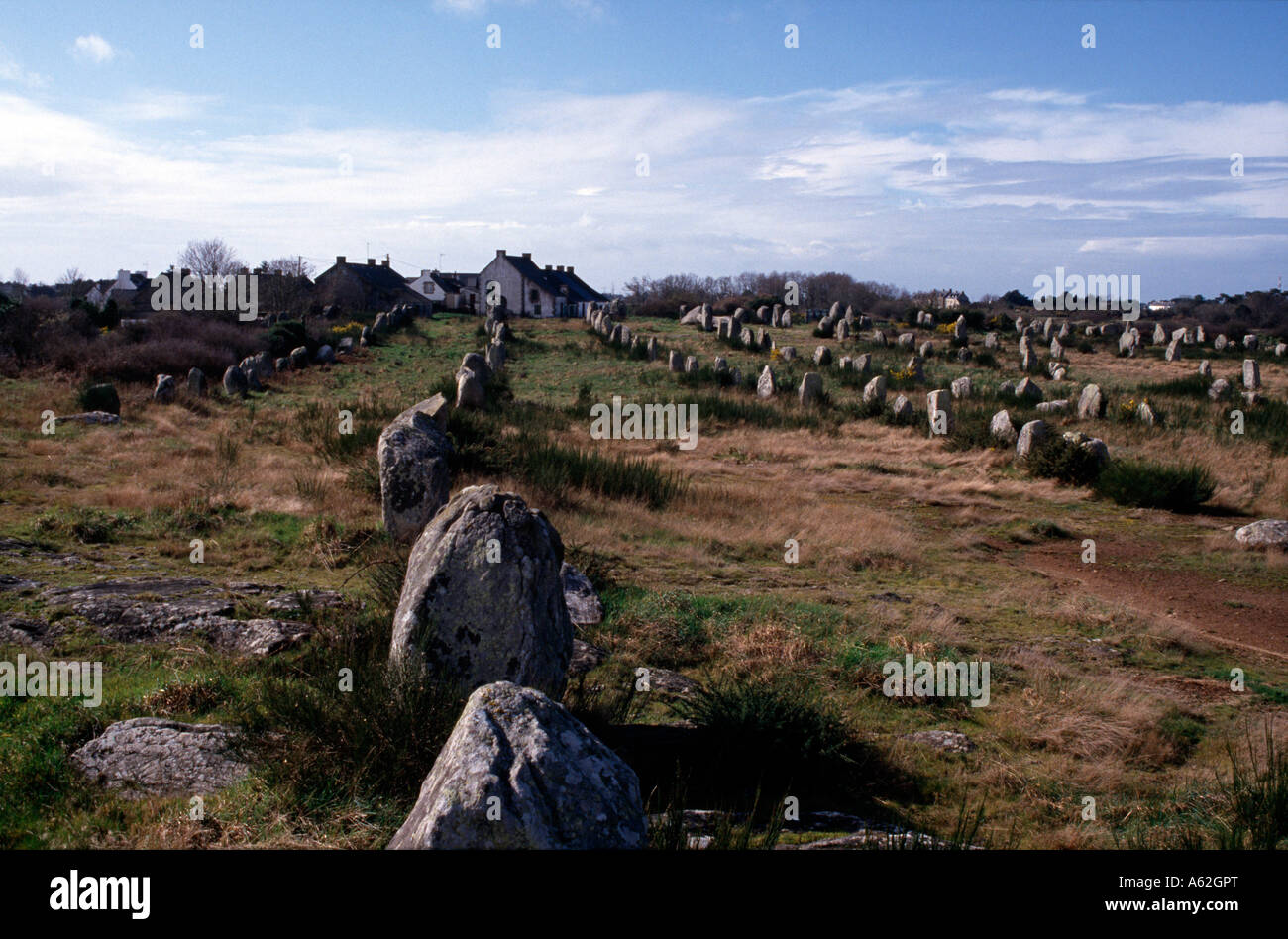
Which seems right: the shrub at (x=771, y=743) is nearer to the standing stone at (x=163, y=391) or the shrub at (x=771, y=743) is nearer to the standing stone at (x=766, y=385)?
the standing stone at (x=163, y=391)

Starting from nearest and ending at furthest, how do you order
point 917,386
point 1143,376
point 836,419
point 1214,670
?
point 1214,670
point 836,419
point 917,386
point 1143,376

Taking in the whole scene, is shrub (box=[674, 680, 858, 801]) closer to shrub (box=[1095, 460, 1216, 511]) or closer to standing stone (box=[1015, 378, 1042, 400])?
shrub (box=[1095, 460, 1216, 511])

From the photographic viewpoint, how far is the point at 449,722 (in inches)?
177

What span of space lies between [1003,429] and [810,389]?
637 centimetres

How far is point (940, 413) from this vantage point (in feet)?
66.8

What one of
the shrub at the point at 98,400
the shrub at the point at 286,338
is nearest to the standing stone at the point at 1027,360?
the shrub at the point at 286,338

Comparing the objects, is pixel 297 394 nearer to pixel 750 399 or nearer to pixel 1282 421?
pixel 750 399

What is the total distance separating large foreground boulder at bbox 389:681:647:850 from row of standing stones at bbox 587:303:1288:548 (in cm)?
1192

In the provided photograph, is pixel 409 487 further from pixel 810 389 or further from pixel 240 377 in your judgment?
pixel 810 389

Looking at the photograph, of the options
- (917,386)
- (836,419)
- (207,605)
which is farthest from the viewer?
(917,386)

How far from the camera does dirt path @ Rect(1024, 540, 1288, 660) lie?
350 inches

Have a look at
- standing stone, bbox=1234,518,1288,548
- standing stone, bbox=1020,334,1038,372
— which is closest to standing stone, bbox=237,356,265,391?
standing stone, bbox=1234,518,1288,548
